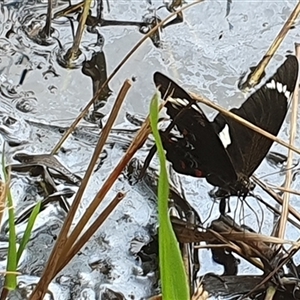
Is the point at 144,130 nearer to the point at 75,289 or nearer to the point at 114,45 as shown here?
the point at 75,289

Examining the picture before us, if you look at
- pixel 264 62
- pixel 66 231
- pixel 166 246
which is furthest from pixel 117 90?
pixel 166 246

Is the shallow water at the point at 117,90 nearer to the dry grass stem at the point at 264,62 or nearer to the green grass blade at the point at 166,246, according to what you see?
the dry grass stem at the point at 264,62

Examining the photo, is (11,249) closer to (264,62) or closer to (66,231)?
(66,231)

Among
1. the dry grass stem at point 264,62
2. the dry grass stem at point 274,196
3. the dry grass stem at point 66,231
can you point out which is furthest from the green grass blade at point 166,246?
the dry grass stem at point 264,62

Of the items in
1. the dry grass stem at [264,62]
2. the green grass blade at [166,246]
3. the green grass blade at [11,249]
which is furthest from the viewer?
the dry grass stem at [264,62]

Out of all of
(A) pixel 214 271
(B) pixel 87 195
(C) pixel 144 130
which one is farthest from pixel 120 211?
(C) pixel 144 130

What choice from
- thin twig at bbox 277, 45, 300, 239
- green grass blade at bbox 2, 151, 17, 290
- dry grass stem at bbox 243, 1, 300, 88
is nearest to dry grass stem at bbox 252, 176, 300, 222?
thin twig at bbox 277, 45, 300, 239
